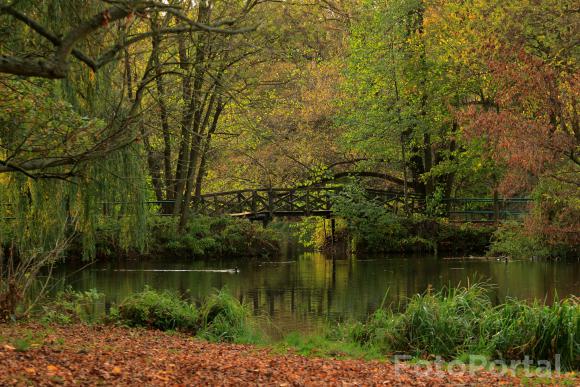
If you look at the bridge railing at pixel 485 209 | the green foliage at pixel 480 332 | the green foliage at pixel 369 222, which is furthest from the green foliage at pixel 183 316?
the bridge railing at pixel 485 209

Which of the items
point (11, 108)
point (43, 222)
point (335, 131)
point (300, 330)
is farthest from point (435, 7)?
point (11, 108)

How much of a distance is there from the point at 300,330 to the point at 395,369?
3.72 meters

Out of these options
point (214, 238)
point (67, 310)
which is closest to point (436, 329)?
point (67, 310)

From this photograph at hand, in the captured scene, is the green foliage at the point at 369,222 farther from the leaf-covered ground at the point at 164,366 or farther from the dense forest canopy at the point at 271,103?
the leaf-covered ground at the point at 164,366

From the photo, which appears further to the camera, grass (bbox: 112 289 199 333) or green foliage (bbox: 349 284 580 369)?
grass (bbox: 112 289 199 333)

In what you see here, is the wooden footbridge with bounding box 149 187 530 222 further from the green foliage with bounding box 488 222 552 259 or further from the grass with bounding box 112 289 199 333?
the grass with bounding box 112 289 199 333

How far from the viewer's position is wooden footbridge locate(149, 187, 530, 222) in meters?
25.0

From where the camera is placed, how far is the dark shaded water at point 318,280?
1294 cm

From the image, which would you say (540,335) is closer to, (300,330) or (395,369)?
(395,369)

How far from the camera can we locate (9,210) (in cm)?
975

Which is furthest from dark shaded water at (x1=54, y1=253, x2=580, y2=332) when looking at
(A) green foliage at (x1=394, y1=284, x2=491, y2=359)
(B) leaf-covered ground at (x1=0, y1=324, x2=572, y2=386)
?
(B) leaf-covered ground at (x1=0, y1=324, x2=572, y2=386)

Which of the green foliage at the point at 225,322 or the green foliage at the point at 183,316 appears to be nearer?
the green foliage at the point at 225,322

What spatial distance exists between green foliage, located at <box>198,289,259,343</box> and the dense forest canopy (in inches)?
74.8

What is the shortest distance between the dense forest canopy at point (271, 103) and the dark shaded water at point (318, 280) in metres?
2.14
